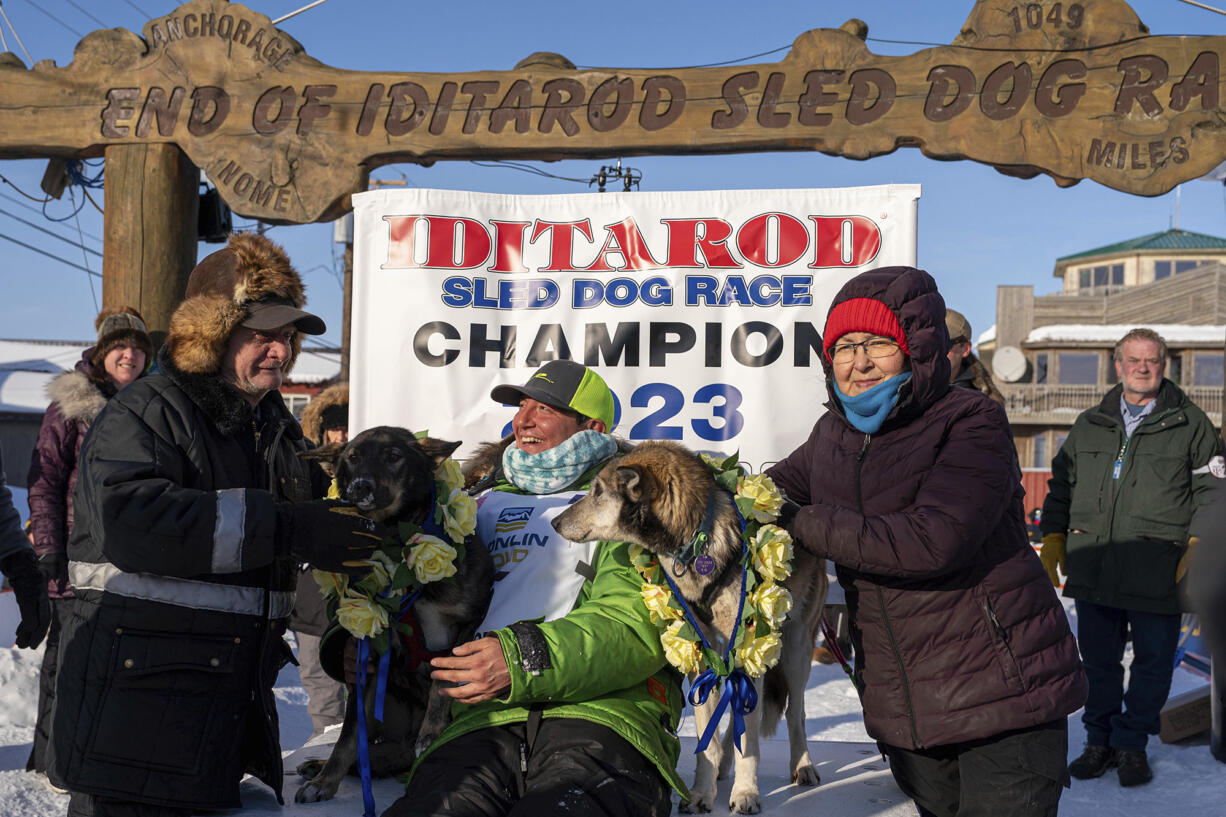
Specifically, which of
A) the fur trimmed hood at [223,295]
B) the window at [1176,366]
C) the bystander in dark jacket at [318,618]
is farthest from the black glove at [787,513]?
the window at [1176,366]

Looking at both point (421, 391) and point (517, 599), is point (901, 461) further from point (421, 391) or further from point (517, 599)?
point (421, 391)

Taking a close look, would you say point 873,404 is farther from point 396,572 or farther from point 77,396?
point 77,396

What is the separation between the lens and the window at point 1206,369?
96.9 ft

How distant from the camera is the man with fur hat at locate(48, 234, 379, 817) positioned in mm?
2309

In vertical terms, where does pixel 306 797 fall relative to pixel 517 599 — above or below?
below

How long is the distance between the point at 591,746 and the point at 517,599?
23.3 inches

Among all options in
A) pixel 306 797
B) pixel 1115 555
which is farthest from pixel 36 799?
pixel 1115 555

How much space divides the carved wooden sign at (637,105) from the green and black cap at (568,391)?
6.16 ft

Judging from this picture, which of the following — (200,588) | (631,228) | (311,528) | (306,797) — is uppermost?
(631,228)

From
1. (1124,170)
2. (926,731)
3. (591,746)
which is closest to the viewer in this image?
(926,731)

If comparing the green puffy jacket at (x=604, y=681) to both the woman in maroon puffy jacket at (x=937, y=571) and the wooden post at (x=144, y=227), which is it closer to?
the woman in maroon puffy jacket at (x=937, y=571)

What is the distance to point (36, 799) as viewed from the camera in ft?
A: 13.5

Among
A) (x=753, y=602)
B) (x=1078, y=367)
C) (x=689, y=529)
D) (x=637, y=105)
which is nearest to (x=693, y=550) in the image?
(x=689, y=529)

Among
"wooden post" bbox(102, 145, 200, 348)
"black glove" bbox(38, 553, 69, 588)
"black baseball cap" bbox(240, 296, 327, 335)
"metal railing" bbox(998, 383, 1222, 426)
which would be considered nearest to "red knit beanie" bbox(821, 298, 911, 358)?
"black baseball cap" bbox(240, 296, 327, 335)
